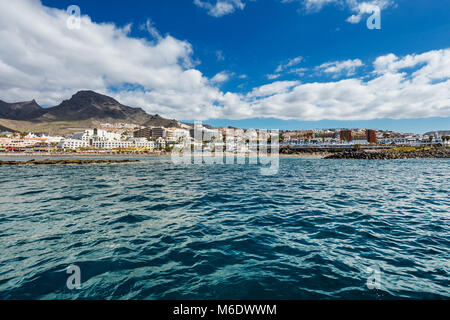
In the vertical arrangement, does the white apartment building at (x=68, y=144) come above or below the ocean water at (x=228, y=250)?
above

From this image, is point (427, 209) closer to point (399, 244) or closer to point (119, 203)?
point (399, 244)

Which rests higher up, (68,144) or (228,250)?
(68,144)

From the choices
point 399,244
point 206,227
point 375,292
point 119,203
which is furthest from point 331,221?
point 119,203

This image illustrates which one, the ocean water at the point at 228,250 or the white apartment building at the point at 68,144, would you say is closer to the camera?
the ocean water at the point at 228,250

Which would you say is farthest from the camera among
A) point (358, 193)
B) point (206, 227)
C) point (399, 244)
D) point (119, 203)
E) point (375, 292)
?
point (358, 193)

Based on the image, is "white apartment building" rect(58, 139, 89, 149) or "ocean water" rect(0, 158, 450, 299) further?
"white apartment building" rect(58, 139, 89, 149)

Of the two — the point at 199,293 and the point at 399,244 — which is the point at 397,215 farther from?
the point at 199,293

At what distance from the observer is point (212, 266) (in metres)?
6.40

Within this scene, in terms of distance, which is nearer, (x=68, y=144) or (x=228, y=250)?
(x=228, y=250)

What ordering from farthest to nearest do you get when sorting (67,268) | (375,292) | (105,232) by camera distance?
(105,232) → (67,268) → (375,292)

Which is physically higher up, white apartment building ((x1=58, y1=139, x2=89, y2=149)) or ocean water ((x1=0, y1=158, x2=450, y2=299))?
white apartment building ((x1=58, y1=139, x2=89, y2=149))

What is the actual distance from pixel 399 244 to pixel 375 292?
12.5ft

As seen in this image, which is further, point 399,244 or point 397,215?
point 397,215
